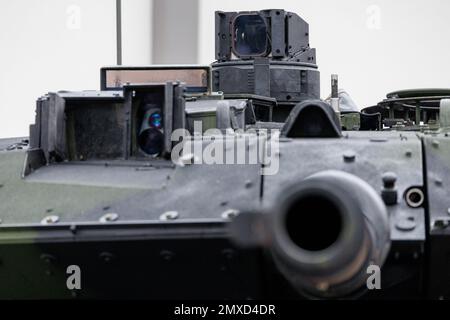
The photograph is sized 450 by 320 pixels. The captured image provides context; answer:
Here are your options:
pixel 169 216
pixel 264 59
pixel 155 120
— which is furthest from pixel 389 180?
pixel 264 59

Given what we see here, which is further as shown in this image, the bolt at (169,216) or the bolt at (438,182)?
the bolt at (438,182)

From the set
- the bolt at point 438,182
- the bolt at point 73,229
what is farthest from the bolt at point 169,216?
the bolt at point 438,182

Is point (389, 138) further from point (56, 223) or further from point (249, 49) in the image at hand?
point (249, 49)

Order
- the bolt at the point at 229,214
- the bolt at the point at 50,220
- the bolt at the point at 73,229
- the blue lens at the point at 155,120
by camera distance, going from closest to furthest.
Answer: the bolt at the point at 229,214
the bolt at the point at 73,229
the bolt at the point at 50,220
the blue lens at the point at 155,120

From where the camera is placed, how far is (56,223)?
5.63 metres

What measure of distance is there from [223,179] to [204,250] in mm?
484

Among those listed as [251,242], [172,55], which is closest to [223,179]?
[251,242]

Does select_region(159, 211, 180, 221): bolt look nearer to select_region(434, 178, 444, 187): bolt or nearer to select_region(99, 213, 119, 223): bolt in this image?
select_region(99, 213, 119, 223): bolt

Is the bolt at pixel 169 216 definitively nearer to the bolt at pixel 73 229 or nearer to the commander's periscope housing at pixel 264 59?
the bolt at pixel 73 229

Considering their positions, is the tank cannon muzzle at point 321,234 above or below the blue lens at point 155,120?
below

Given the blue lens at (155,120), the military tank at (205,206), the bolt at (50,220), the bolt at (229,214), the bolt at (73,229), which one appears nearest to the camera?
the military tank at (205,206)

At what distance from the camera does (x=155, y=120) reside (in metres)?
6.37

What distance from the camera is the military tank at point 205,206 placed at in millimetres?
4570
